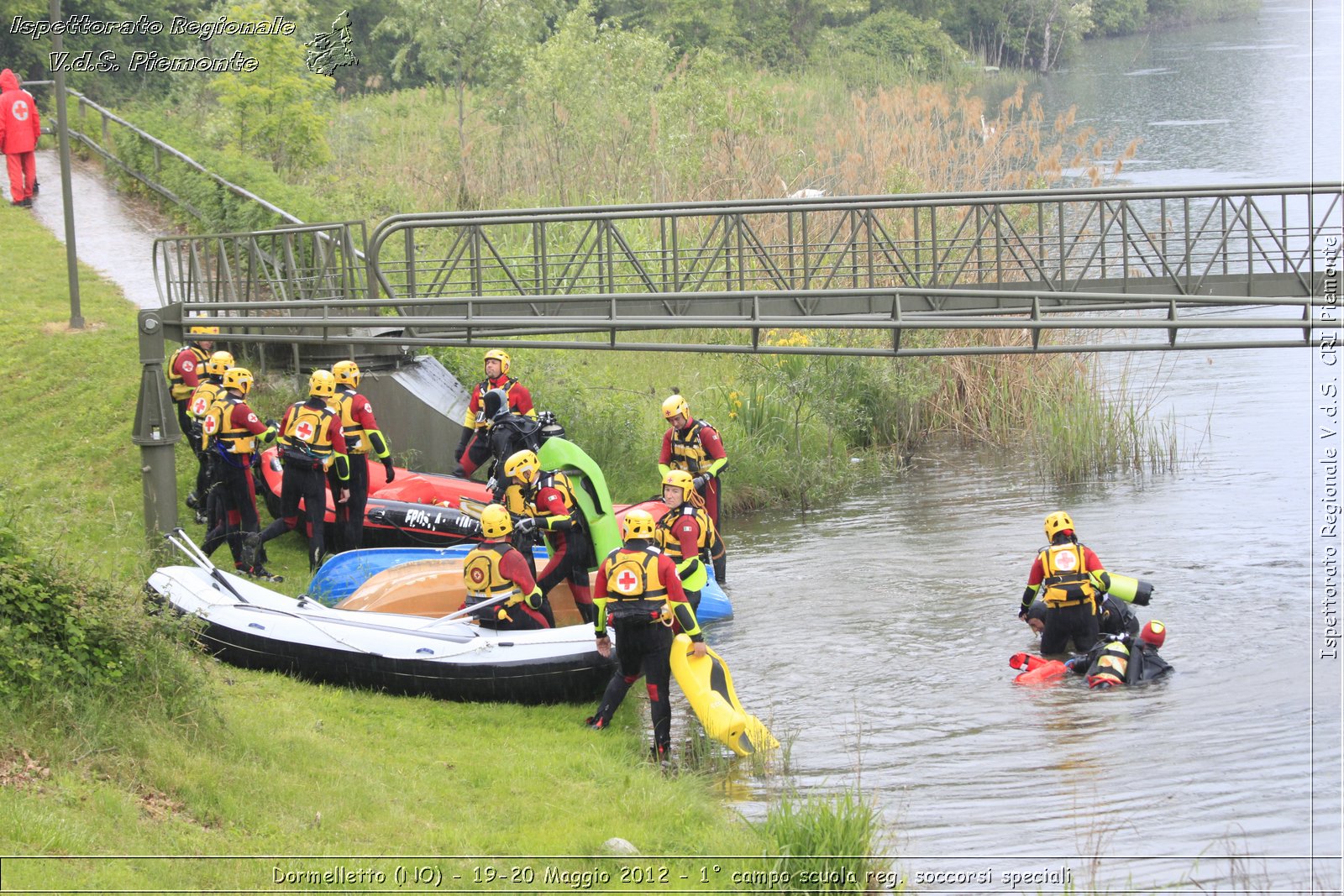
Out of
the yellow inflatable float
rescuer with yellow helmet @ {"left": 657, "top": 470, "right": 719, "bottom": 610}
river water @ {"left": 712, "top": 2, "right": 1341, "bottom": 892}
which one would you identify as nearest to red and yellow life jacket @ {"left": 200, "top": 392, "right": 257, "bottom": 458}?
rescuer with yellow helmet @ {"left": 657, "top": 470, "right": 719, "bottom": 610}

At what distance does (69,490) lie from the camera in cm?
1538

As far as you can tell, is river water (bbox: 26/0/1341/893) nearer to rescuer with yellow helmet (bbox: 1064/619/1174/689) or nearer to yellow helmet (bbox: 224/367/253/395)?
rescuer with yellow helmet (bbox: 1064/619/1174/689)

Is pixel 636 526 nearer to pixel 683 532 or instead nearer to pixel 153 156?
pixel 683 532

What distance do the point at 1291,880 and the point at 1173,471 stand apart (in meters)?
11.4

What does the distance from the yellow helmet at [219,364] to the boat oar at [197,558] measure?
→ 86.4 inches

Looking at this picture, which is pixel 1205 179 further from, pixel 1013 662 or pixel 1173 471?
pixel 1013 662

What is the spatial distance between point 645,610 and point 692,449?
4.40 metres

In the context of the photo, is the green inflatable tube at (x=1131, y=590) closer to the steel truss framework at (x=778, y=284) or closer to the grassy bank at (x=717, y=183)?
the steel truss framework at (x=778, y=284)

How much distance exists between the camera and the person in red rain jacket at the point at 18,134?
22.9 m

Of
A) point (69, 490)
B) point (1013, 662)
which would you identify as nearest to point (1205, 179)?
point (1013, 662)

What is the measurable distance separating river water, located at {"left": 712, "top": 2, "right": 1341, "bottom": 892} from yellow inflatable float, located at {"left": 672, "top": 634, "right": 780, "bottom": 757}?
0.24 meters

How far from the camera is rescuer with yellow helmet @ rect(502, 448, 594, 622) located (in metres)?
12.5

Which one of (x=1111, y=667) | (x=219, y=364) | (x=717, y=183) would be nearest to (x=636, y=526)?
(x=1111, y=667)

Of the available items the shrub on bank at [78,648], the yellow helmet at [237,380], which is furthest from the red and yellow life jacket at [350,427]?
the shrub on bank at [78,648]
